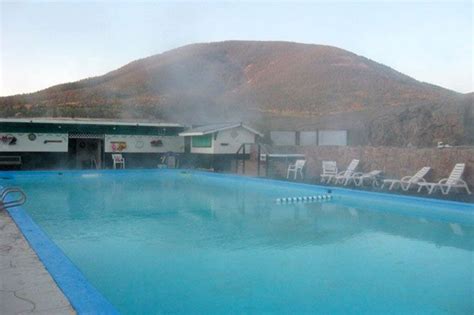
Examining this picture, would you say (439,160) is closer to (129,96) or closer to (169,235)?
(169,235)

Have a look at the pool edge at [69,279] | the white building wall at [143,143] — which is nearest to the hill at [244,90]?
the white building wall at [143,143]

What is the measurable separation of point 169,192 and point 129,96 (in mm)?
34317

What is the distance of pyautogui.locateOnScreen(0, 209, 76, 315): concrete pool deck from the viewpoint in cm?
316

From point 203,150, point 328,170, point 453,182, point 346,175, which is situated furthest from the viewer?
point 203,150

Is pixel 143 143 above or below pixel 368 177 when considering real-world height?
above

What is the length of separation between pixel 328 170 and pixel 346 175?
1.24 meters

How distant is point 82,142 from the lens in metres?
21.2

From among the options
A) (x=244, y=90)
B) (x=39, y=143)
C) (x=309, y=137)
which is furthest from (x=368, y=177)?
(x=244, y=90)

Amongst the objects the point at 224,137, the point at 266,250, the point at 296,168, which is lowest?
the point at 266,250

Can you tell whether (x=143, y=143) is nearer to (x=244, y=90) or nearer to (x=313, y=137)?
(x=313, y=137)

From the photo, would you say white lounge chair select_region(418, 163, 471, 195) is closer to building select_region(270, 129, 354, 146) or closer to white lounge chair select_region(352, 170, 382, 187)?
white lounge chair select_region(352, 170, 382, 187)

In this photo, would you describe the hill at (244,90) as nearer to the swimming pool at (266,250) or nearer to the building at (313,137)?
the building at (313,137)

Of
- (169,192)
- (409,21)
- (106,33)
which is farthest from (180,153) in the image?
(409,21)

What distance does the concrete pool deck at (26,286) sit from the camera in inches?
124
